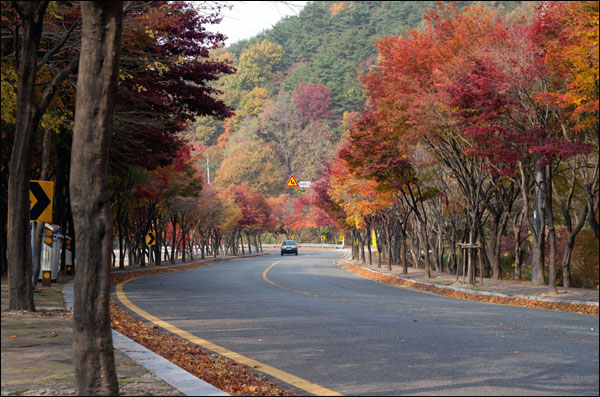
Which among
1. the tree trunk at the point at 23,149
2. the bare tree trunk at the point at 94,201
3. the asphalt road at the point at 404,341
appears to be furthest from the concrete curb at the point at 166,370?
the tree trunk at the point at 23,149

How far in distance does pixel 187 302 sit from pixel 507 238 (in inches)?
1033

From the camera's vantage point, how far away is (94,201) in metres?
5.52

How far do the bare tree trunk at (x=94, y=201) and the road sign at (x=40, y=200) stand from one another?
9.24 m

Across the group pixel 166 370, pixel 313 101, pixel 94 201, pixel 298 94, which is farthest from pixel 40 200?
pixel 298 94

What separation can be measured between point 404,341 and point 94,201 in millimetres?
5948

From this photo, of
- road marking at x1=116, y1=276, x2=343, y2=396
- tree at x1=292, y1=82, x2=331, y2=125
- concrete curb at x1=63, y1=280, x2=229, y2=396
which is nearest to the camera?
concrete curb at x1=63, y1=280, x2=229, y2=396

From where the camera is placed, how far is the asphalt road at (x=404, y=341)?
281 inches

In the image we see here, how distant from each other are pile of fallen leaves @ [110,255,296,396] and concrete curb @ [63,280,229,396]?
11.0 inches

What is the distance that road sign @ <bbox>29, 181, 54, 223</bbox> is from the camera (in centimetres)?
1405

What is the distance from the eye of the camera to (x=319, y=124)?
12181 cm

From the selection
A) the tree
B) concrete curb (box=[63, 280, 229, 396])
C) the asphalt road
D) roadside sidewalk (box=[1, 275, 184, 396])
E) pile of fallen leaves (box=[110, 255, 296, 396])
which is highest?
the tree

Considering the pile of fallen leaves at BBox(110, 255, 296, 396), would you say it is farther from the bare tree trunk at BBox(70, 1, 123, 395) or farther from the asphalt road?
the bare tree trunk at BBox(70, 1, 123, 395)

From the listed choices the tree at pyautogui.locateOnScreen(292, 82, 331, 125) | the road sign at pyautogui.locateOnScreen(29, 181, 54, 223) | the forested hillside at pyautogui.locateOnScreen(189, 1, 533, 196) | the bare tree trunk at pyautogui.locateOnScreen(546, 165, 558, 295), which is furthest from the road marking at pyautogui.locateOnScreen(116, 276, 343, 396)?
the tree at pyautogui.locateOnScreen(292, 82, 331, 125)

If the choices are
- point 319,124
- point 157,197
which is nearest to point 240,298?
point 157,197
